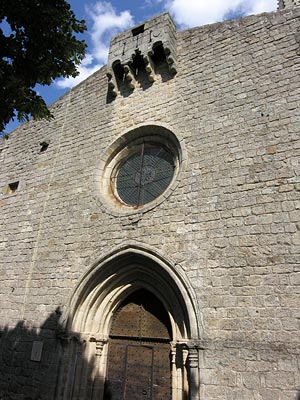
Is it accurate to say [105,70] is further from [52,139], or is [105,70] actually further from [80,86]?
[52,139]

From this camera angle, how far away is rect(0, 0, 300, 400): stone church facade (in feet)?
12.5

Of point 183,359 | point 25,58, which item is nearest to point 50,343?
point 183,359

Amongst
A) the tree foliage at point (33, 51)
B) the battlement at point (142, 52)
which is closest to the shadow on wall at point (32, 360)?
the tree foliage at point (33, 51)

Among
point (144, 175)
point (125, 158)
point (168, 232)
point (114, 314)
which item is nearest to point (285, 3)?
point (125, 158)

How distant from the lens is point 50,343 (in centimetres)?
504

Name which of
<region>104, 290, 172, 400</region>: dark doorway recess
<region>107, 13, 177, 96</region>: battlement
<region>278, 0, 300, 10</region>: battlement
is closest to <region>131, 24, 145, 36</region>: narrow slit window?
<region>107, 13, 177, 96</region>: battlement

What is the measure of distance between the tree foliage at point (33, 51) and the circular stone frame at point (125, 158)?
6.67ft

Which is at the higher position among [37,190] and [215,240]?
[37,190]

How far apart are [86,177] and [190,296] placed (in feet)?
10.4

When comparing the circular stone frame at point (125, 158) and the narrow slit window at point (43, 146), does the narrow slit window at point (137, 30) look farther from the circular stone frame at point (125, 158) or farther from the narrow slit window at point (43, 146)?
the narrow slit window at point (43, 146)

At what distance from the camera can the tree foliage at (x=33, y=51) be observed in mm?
3643

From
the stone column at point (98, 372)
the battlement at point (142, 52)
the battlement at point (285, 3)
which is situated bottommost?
the stone column at point (98, 372)

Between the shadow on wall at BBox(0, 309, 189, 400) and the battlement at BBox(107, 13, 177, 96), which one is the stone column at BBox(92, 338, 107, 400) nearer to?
the shadow on wall at BBox(0, 309, 189, 400)

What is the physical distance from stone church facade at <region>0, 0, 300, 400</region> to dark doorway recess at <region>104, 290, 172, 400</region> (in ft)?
0.07
